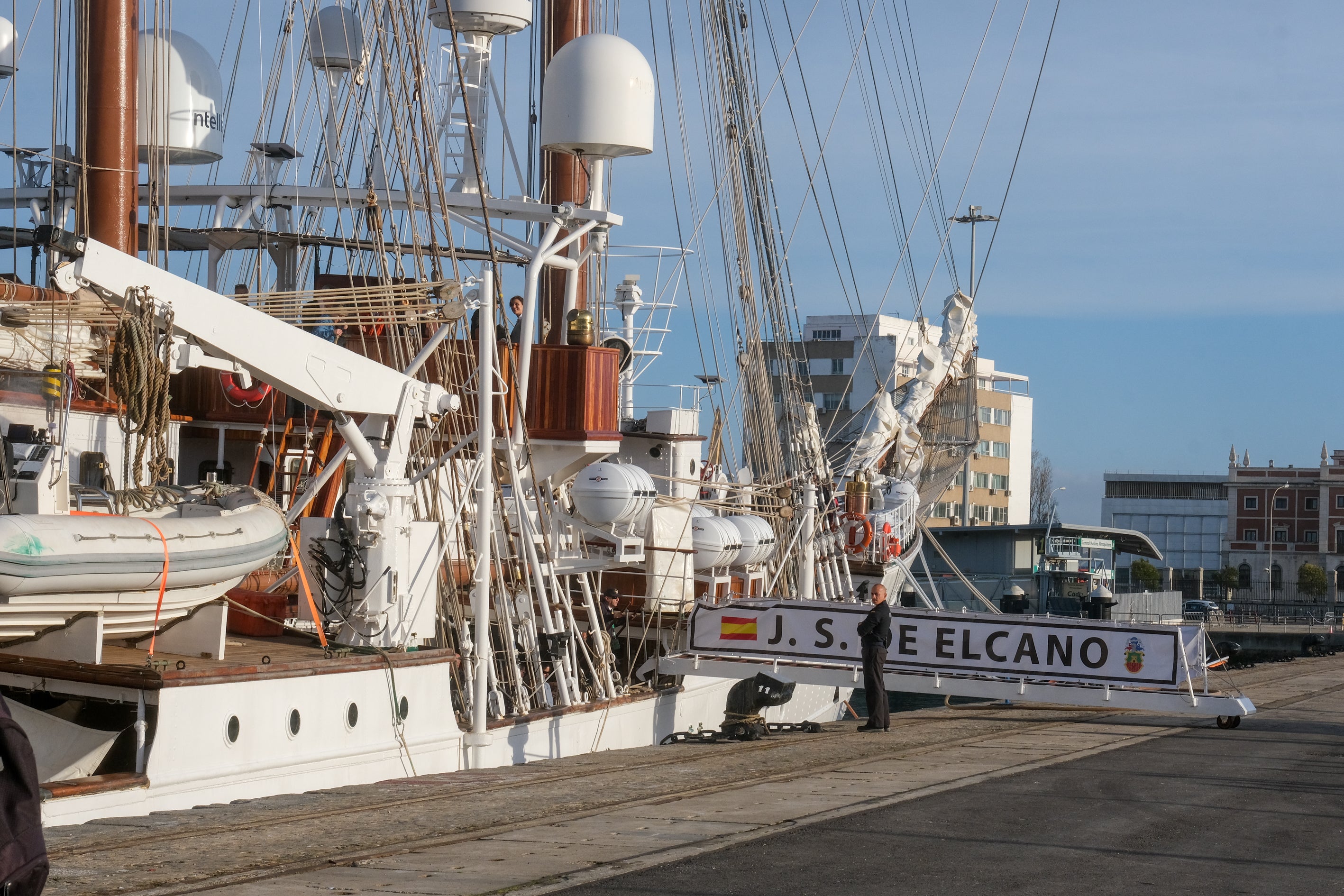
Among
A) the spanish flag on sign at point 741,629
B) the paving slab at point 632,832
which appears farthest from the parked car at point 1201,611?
the paving slab at point 632,832

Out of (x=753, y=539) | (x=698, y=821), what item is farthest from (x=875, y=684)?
(x=753, y=539)

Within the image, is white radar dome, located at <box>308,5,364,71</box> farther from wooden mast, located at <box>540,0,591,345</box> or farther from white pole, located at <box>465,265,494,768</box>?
white pole, located at <box>465,265,494,768</box>

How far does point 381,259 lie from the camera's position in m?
14.8

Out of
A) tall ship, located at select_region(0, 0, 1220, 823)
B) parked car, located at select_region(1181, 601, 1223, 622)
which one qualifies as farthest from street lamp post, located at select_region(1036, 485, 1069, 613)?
tall ship, located at select_region(0, 0, 1220, 823)

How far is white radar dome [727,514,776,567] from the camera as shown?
2086cm

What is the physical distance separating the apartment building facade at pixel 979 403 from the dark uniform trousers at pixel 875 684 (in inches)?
2884

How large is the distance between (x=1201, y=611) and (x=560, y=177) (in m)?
54.4

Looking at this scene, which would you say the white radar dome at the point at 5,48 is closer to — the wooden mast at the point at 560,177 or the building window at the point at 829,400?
the wooden mast at the point at 560,177

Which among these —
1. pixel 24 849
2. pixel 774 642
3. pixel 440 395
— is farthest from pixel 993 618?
pixel 24 849

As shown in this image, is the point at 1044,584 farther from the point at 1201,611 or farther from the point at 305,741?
the point at 305,741

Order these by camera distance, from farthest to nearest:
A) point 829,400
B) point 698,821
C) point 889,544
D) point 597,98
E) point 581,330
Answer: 1. point 829,400
2. point 889,544
3. point 597,98
4. point 581,330
5. point 698,821

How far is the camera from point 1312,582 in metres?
89.4

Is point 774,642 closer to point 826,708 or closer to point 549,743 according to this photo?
point 549,743

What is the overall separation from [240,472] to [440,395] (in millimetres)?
5966
